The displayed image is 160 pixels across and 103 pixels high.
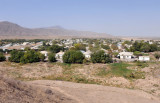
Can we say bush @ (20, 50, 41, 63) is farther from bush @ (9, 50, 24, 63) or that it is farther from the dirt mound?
the dirt mound

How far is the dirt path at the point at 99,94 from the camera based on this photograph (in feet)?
50.4

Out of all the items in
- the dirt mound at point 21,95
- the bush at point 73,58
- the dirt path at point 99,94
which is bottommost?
the dirt path at point 99,94

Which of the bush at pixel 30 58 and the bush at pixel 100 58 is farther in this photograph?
the bush at pixel 30 58

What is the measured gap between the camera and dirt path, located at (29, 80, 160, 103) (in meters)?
15.4

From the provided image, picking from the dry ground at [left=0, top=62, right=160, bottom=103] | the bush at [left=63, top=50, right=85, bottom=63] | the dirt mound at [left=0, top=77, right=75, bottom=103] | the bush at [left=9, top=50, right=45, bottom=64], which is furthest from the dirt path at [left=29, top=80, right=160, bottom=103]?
the bush at [left=9, top=50, right=45, bottom=64]

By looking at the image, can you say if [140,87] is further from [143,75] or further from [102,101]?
[102,101]

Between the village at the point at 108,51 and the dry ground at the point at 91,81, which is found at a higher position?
the village at the point at 108,51

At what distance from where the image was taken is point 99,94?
16891mm

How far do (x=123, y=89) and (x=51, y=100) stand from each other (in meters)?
9.41

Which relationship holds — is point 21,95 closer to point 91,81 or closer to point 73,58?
point 91,81

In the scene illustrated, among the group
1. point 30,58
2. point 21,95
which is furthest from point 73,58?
point 21,95

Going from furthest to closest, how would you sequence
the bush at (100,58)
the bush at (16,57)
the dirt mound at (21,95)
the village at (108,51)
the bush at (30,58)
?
the village at (108,51) < the bush at (16,57) < the bush at (30,58) < the bush at (100,58) < the dirt mound at (21,95)

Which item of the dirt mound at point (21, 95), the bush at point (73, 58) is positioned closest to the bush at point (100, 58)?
the bush at point (73, 58)

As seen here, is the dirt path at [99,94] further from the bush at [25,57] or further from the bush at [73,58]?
the bush at [25,57]
